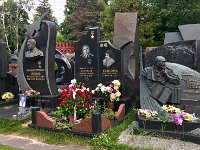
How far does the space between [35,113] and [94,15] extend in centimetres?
3334

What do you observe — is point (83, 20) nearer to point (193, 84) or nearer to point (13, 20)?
point (13, 20)

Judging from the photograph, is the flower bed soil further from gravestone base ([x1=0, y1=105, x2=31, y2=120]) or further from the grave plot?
the grave plot

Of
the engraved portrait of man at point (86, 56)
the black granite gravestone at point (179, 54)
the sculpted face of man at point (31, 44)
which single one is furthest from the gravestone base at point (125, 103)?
the sculpted face of man at point (31, 44)

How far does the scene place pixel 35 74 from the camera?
32.5 feet

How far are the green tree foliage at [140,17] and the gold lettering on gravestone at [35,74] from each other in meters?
15.9

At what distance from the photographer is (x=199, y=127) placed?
6195 mm

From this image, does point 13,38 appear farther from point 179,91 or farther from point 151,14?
point 179,91

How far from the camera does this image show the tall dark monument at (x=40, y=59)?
31.6 ft

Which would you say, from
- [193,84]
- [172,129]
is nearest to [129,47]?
[193,84]

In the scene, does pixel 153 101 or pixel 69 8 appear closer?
pixel 153 101

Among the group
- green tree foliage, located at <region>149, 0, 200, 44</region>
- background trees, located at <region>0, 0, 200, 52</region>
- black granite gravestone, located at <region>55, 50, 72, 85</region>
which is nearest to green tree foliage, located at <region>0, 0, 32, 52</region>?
background trees, located at <region>0, 0, 200, 52</region>

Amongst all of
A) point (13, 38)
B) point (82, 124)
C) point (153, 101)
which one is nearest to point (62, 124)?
point (82, 124)

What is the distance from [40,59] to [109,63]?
240cm

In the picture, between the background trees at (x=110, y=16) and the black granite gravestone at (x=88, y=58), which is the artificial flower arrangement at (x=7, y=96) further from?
the background trees at (x=110, y=16)
